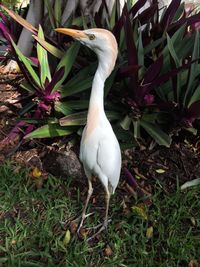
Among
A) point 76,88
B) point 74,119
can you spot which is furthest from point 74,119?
point 76,88

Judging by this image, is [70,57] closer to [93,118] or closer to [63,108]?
[63,108]

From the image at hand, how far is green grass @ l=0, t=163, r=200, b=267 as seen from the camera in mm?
1937

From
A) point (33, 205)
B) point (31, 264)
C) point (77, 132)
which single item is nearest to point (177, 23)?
point (77, 132)

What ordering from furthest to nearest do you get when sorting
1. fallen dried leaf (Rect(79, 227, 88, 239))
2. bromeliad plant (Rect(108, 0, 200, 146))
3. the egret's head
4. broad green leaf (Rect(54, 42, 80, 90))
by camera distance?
broad green leaf (Rect(54, 42, 80, 90)) → bromeliad plant (Rect(108, 0, 200, 146)) → fallen dried leaf (Rect(79, 227, 88, 239)) → the egret's head

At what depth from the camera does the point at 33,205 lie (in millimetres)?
2217

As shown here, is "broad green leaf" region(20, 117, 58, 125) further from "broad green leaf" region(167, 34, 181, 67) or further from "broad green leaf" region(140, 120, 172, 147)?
"broad green leaf" region(167, 34, 181, 67)

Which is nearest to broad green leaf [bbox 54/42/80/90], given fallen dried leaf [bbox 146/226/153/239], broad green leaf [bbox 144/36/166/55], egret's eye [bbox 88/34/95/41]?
broad green leaf [bbox 144/36/166/55]

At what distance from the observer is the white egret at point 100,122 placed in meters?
1.66

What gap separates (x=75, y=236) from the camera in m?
2.04

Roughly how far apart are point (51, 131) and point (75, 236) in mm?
731

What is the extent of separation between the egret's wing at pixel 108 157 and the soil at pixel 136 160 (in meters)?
0.48

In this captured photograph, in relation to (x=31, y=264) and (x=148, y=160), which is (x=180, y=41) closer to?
(x=148, y=160)

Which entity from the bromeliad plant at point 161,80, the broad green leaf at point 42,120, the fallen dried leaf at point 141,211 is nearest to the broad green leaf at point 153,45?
the bromeliad plant at point 161,80

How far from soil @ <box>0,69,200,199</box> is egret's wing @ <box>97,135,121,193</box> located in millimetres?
482
